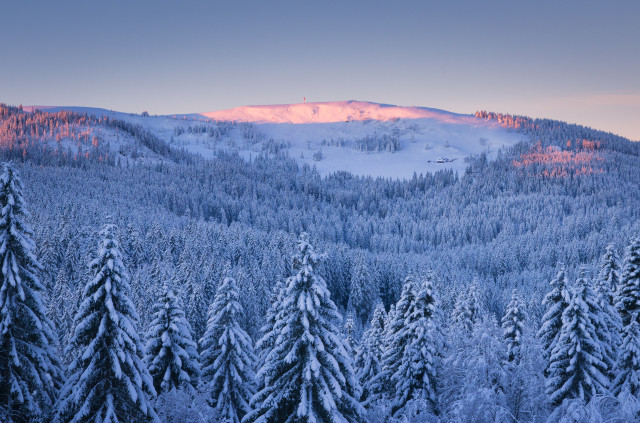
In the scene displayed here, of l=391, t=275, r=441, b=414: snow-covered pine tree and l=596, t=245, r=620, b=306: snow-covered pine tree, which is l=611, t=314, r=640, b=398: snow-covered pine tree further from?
l=391, t=275, r=441, b=414: snow-covered pine tree

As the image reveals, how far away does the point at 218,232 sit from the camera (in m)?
101

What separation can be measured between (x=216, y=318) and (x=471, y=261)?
419 feet

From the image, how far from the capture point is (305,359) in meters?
Answer: 15.3

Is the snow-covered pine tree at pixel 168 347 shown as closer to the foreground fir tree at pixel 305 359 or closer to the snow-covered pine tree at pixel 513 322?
the foreground fir tree at pixel 305 359

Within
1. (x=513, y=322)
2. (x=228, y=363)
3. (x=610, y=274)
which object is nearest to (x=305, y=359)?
(x=228, y=363)

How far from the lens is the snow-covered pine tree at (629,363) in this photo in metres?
21.3

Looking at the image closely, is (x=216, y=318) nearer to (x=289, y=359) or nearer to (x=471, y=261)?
(x=289, y=359)

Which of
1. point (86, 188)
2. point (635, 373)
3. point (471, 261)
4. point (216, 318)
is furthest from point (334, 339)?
point (86, 188)

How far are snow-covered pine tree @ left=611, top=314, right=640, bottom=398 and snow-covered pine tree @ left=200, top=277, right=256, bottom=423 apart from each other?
1974cm

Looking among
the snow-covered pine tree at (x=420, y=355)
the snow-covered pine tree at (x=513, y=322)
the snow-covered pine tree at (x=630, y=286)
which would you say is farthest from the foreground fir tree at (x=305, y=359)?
the snow-covered pine tree at (x=630, y=286)

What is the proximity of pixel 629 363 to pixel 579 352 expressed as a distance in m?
3.32

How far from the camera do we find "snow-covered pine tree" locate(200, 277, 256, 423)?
23.0 m

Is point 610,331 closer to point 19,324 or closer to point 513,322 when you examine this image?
point 513,322

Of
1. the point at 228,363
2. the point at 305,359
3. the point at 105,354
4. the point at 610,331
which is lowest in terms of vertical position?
the point at 228,363
